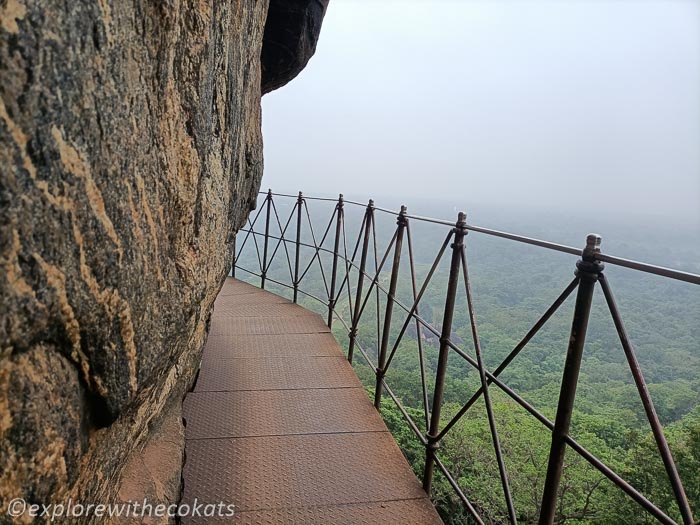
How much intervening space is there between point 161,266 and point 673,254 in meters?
33.5

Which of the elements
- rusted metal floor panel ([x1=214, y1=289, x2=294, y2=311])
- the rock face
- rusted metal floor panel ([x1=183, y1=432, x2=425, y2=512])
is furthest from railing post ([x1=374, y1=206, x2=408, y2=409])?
rusted metal floor panel ([x1=214, y1=289, x2=294, y2=311])

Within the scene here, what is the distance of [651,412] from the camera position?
127 centimetres

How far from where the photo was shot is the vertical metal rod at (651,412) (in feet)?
3.93

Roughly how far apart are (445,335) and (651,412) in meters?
1.31

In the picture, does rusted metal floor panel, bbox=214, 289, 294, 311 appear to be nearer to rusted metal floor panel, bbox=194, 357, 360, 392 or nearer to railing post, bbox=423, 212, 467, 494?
rusted metal floor panel, bbox=194, 357, 360, 392

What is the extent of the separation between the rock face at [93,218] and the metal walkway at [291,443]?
1067 millimetres

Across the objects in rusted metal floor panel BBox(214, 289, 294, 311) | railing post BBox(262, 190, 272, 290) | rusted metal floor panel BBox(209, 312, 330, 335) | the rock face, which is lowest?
rusted metal floor panel BBox(214, 289, 294, 311)

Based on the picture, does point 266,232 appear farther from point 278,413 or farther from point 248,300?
point 278,413

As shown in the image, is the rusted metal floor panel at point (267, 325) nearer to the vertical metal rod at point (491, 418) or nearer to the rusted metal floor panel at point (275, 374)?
the rusted metal floor panel at point (275, 374)

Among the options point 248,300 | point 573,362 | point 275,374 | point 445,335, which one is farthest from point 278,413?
point 248,300

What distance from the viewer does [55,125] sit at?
842 millimetres

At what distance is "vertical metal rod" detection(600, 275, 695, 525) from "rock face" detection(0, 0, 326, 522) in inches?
56.7

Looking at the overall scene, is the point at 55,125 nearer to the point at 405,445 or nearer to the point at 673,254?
the point at 405,445

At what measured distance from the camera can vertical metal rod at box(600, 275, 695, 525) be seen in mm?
1198
